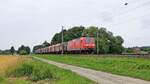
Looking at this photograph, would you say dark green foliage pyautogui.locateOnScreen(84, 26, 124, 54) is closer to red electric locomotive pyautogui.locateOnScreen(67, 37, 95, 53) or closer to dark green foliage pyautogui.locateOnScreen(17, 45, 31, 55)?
dark green foliage pyautogui.locateOnScreen(17, 45, 31, 55)

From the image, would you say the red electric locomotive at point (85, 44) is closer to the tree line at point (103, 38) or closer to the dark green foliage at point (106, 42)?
the tree line at point (103, 38)

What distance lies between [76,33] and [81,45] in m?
95.9

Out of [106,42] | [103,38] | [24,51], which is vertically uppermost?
[103,38]

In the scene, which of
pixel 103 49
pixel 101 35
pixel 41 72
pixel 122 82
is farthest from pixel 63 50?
pixel 122 82

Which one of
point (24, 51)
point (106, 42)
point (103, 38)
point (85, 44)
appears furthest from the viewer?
point (24, 51)

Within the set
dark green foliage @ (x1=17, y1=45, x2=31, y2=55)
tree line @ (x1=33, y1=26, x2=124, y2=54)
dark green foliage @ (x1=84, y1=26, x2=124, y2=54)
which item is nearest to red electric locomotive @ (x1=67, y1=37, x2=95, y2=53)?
tree line @ (x1=33, y1=26, x2=124, y2=54)

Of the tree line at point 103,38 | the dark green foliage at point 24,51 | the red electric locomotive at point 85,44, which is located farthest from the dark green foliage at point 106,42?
the red electric locomotive at point 85,44

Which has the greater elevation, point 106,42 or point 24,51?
point 106,42

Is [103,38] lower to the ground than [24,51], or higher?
higher

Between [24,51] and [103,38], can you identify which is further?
[24,51]

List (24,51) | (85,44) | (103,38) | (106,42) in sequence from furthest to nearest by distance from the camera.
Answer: (24,51), (103,38), (106,42), (85,44)

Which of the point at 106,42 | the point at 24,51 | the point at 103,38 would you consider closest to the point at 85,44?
the point at 106,42

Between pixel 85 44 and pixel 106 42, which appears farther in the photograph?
pixel 106 42

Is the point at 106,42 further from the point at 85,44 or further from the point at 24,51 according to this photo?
the point at 85,44
